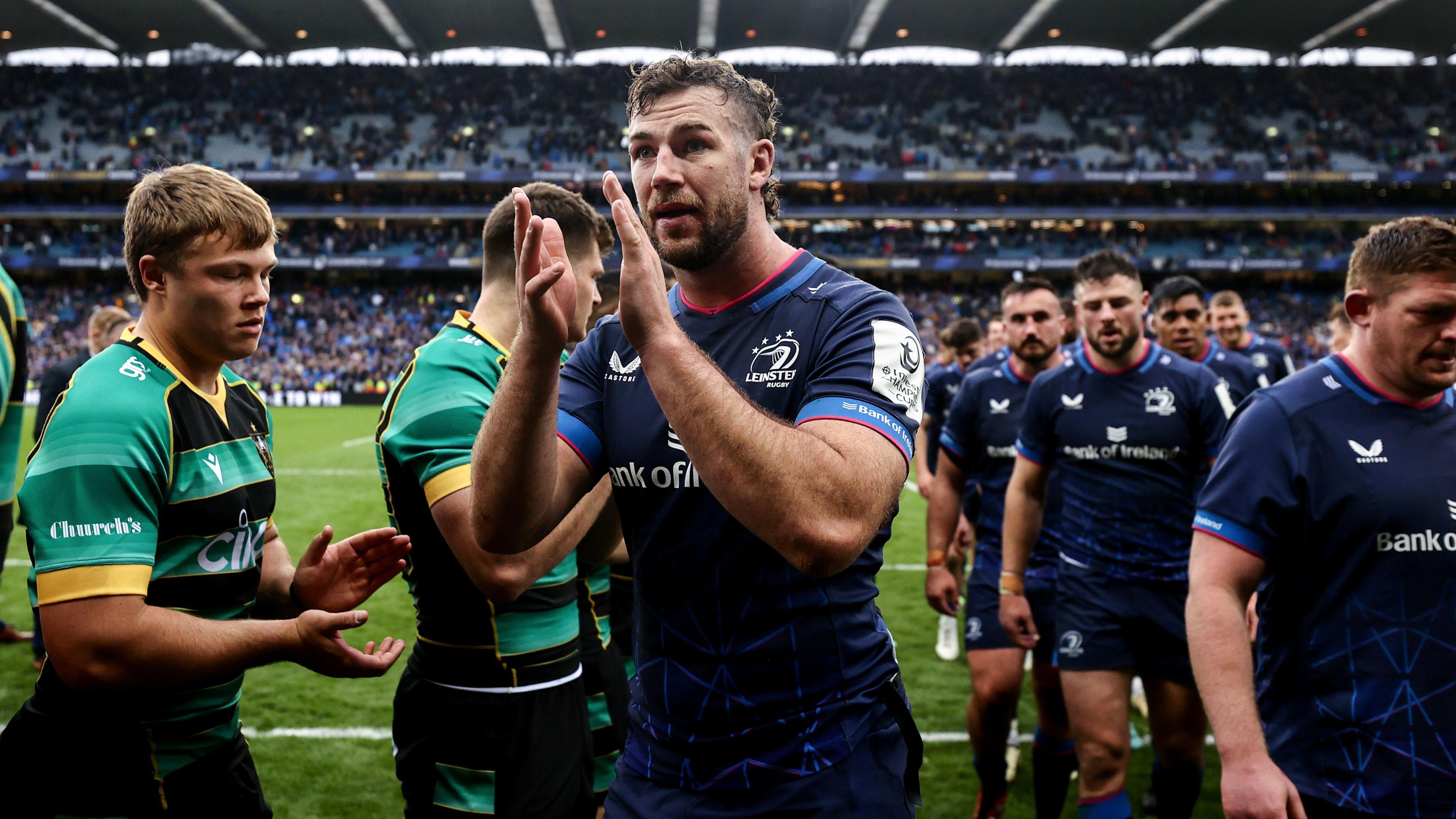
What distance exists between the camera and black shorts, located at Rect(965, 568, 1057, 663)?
536 centimetres

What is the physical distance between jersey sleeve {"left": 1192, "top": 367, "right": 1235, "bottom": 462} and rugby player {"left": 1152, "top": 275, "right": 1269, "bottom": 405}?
1.90 meters

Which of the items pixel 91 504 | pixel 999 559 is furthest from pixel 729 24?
pixel 91 504

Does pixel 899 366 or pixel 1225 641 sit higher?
pixel 899 366

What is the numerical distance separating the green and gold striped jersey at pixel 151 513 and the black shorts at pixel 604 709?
68.9 inches

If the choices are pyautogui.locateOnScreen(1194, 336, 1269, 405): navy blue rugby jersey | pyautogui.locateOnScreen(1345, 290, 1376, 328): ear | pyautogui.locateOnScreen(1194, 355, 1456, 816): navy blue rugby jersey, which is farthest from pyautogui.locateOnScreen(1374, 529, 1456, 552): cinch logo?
pyautogui.locateOnScreen(1194, 336, 1269, 405): navy blue rugby jersey

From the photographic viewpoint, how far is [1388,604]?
8.47ft

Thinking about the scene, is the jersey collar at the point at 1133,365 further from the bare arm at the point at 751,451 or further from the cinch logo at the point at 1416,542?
the bare arm at the point at 751,451

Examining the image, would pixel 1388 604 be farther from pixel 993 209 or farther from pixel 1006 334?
pixel 993 209

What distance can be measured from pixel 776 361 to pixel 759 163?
0.53m

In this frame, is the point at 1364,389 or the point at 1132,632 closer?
the point at 1364,389

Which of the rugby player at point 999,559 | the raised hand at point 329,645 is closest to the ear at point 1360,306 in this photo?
the rugby player at point 999,559

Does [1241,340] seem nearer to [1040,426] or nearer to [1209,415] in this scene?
[1209,415]

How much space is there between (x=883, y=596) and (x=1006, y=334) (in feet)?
13.7

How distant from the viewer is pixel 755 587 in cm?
214
